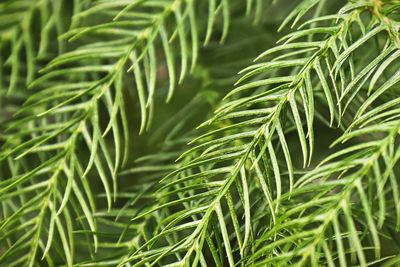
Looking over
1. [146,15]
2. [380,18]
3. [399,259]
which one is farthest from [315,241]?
[146,15]

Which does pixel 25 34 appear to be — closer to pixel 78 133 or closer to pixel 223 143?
pixel 78 133

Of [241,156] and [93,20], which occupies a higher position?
[93,20]

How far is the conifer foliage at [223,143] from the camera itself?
0.92ft

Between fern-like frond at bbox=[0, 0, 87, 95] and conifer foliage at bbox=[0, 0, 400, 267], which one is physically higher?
fern-like frond at bbox=[0, 0, 87, 95]

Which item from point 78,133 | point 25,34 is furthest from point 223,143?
point 25,34

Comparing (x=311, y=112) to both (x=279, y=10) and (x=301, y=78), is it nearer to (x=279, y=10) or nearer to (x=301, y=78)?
(x=301, y=78)

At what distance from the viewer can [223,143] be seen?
12.1 inches

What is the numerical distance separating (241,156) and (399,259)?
11 centimetres

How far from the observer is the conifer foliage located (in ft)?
0.92

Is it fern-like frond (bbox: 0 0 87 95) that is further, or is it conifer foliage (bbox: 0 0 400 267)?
fern-like frond (bbox: 0 0 87 95)

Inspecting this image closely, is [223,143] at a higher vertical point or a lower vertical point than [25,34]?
lower

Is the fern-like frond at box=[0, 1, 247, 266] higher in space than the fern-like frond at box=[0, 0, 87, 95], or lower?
lower

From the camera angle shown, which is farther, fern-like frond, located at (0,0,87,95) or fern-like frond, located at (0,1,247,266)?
fern-like frond, located at (0,0,87,95)

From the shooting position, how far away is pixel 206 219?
0.93ft
